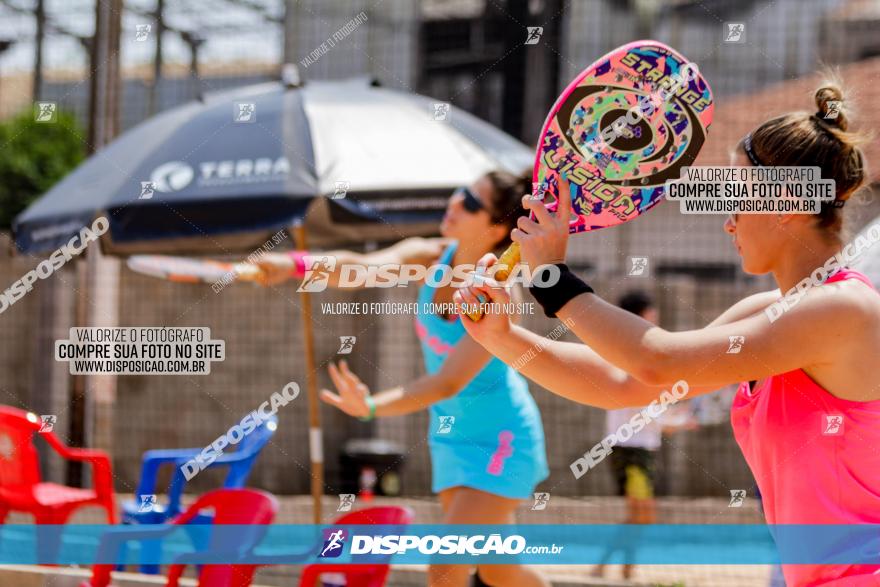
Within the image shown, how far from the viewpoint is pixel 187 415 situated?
9.96m

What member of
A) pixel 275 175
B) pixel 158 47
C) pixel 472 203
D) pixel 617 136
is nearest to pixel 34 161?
pixel 158 47

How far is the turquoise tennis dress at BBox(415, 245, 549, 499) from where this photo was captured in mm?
3975

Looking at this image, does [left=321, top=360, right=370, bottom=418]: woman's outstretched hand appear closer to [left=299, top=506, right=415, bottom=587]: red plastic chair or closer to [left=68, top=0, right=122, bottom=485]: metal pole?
[left=299, top=506, right=415, bottom=587]: red plastic chair

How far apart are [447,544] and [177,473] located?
7.41 ft

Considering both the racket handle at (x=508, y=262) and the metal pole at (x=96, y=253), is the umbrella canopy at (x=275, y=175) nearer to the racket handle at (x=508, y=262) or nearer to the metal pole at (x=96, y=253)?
the metal pole at (x=96, y=253)

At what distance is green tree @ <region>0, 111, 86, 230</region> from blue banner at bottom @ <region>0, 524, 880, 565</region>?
11.0 metres

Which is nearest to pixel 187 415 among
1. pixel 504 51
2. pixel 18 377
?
pixel 18 377

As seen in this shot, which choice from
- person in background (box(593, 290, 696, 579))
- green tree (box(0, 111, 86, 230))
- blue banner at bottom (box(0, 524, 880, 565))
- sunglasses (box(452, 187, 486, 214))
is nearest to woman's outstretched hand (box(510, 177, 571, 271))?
blue banner at bottom (box(0, 524, 880, 565))

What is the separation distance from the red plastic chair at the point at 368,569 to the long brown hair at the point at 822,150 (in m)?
1.83

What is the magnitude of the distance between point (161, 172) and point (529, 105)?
25.3 ft

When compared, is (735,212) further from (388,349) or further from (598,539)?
(388,349)

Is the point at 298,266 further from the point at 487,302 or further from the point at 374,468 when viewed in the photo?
the point at 374,468

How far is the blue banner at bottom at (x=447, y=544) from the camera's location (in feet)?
7.23

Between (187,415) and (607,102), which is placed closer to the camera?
(607,102)
